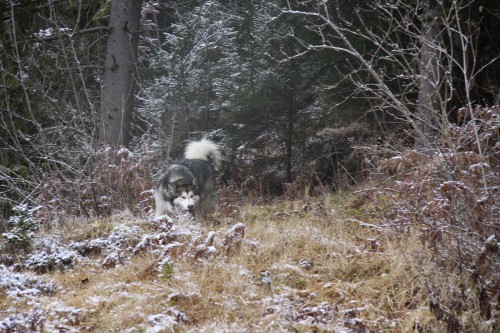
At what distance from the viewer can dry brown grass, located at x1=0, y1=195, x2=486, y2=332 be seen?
168 inches

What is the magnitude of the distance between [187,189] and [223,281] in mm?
3433

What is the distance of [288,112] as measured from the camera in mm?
12797

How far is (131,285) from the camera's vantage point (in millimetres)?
5020

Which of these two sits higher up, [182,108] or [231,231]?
[182,108]

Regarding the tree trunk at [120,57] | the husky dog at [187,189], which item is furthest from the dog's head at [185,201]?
the tree trunk at [120,57]

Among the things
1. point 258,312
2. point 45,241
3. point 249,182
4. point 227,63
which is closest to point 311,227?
point 258,312

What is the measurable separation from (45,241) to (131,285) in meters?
1.94

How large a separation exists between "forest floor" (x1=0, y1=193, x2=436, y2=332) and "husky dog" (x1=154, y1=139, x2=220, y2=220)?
135 cm

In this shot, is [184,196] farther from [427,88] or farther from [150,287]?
[427,88]

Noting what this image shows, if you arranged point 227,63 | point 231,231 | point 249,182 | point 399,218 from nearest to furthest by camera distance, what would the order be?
point 399,218 < point 231,231 < point 249,182 < point 227,63

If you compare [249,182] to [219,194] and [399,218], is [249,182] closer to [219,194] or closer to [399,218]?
[219,194]

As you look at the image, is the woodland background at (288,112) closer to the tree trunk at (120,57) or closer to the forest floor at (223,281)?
the tree trunk at (120,57)

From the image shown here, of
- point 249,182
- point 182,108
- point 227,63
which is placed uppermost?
point 227,63

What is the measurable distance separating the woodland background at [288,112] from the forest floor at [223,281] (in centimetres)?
37
